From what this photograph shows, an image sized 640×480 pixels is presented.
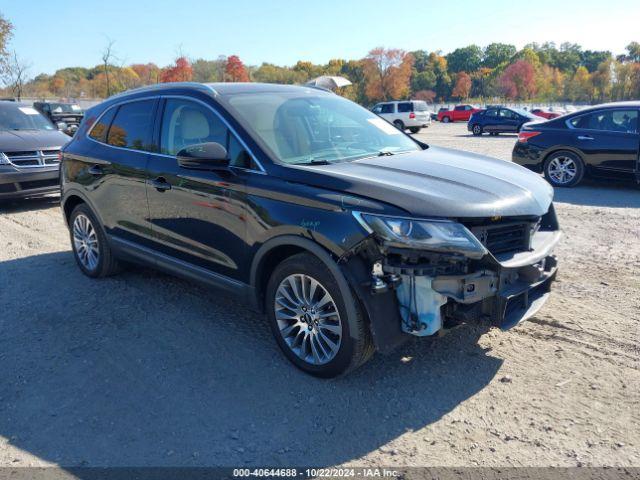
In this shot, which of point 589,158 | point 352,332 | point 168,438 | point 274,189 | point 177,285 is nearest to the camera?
point 168,438

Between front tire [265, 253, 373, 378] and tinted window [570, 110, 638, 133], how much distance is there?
8247 millimetres

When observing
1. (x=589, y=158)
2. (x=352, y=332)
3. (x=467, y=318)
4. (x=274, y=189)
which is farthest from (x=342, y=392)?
(x=589, y=158)

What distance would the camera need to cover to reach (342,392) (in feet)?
11.1

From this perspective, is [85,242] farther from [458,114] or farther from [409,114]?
[458,114]

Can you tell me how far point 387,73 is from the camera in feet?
285

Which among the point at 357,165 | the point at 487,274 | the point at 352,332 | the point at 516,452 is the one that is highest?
the point at 357,165

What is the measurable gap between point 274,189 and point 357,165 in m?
0.63

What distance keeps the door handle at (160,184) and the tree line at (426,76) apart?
42082 millimetres

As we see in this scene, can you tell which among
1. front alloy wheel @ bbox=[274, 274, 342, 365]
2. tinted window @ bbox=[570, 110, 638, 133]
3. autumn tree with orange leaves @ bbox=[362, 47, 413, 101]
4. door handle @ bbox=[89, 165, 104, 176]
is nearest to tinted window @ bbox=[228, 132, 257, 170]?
front alloy wheel @ bbox=[274, 274, 342, 365]

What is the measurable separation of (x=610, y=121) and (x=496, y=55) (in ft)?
410

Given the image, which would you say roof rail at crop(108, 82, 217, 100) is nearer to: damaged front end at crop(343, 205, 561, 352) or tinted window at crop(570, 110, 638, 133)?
damaged front end at crop(343, 205, 561, 352)

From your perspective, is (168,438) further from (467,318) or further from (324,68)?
(324,68)

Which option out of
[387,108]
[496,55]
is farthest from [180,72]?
[496,55]

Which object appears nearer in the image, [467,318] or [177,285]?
[467,318]
